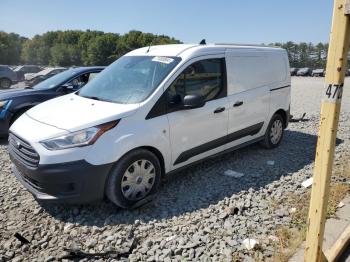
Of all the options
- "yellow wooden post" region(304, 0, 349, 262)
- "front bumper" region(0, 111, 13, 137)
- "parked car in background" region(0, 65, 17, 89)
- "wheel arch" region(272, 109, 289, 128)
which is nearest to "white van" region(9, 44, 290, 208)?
"wheel arch" region(272, 109, 289, 128)

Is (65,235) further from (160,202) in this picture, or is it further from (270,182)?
(270,182)

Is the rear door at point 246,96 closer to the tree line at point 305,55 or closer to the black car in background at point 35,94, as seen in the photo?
the black car in background at point 35,94

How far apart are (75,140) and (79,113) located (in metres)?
0.50

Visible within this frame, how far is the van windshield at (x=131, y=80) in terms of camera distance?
164 inches

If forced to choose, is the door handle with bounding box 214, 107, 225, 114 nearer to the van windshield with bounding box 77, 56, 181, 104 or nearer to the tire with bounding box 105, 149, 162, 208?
the van windshield with bounding box 77, 56, 181, 104

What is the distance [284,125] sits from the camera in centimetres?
654

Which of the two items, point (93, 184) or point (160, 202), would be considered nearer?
point (93, 184)

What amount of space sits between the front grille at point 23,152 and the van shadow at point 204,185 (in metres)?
0.69

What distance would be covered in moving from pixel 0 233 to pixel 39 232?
0.42 m

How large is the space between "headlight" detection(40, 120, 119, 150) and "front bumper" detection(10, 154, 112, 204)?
0.19 m

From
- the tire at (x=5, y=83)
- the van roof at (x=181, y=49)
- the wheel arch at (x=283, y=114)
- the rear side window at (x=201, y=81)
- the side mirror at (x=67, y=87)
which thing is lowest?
the tire at (x=5, y=83)

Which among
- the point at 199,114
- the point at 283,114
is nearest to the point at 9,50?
the point at 283,114

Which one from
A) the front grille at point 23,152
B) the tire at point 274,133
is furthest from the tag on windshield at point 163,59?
the tire at point 274,133

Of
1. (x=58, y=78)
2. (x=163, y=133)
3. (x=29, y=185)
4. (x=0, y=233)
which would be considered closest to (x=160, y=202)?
(x=163, y=133)
